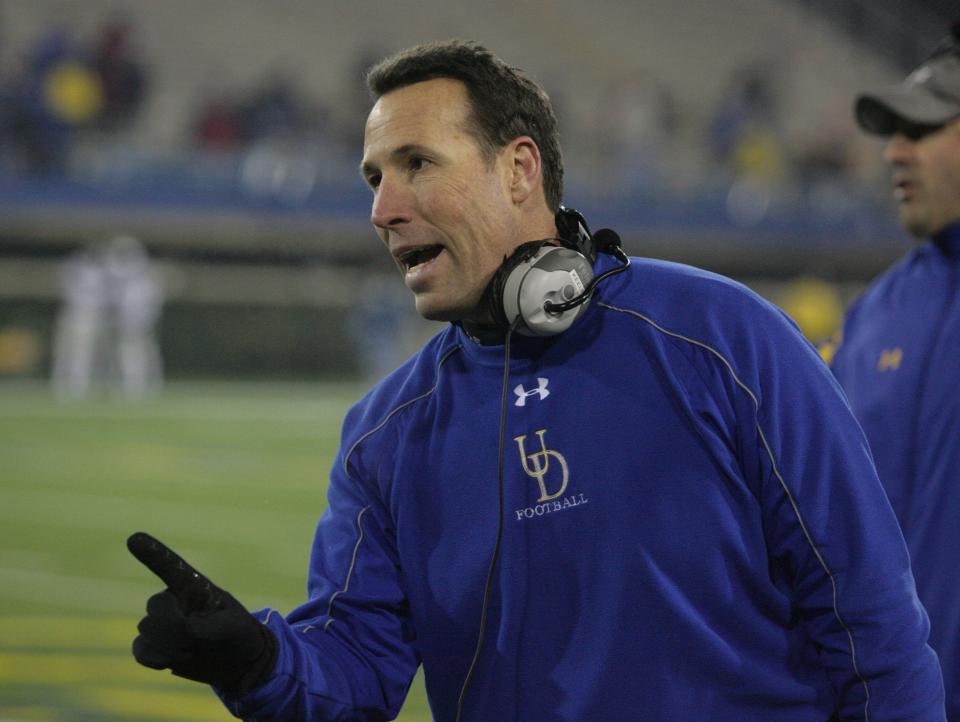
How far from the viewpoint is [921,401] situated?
124 inches

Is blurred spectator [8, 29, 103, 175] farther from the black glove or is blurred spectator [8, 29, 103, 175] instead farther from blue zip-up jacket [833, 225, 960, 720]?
the black glove

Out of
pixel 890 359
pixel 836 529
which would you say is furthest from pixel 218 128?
pixel 836 529

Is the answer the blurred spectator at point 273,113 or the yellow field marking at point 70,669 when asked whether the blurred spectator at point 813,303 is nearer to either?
the blurred spectator at point 273,113

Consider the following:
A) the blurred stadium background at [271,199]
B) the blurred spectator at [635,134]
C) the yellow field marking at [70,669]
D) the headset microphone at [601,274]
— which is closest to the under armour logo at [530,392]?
the headset microphone at [601,274]

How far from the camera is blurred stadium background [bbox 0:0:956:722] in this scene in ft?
53.2

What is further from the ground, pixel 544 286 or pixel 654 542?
pixel 544 286

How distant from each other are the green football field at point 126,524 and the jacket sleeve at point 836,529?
301 cm

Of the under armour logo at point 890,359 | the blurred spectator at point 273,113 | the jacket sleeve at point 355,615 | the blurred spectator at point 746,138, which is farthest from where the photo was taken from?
the blurred spectator at point 746,138

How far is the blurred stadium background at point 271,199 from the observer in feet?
53.2

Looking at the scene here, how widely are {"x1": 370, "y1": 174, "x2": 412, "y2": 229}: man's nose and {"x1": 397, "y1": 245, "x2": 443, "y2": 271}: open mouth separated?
6 cm

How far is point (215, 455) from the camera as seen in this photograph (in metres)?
12.5

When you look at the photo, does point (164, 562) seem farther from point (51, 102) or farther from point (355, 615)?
point (51, 102)

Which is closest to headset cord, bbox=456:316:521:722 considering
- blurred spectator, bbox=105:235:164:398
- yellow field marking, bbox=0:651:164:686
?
yellow field marking, bbox=0:651:164:686

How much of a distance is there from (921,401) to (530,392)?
1.20 meters
